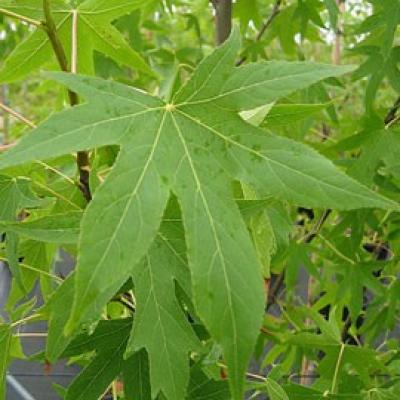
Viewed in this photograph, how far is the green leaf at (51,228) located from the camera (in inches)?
27.3

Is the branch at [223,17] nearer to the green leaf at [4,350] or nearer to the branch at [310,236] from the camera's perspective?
the branch at [310,236]

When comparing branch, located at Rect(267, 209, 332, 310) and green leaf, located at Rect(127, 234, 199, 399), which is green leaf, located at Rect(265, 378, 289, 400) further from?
branch, located at Rect(267, 209, 332, 310)

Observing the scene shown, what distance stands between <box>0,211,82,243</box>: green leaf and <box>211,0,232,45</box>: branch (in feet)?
1.65

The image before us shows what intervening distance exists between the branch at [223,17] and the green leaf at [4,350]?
1.62 feet

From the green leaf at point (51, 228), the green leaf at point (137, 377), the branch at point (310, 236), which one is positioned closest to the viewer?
the green leaf at point (51, 228)

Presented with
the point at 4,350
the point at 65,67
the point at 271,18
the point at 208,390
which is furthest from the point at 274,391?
the point at 271,18

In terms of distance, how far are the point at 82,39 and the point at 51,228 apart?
281 millimetres

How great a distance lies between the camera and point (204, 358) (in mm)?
856

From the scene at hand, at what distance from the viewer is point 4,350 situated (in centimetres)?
88

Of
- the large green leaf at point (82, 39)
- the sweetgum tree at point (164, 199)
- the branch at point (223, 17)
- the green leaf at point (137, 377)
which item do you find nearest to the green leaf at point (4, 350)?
the sweetgum tree at point (164, 199)

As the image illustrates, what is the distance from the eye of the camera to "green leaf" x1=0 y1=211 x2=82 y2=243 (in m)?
0.69

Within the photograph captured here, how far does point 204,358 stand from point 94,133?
334 mm

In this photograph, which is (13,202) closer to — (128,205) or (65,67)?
(65,67)

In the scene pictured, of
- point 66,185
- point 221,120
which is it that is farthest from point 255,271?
point 66,185
